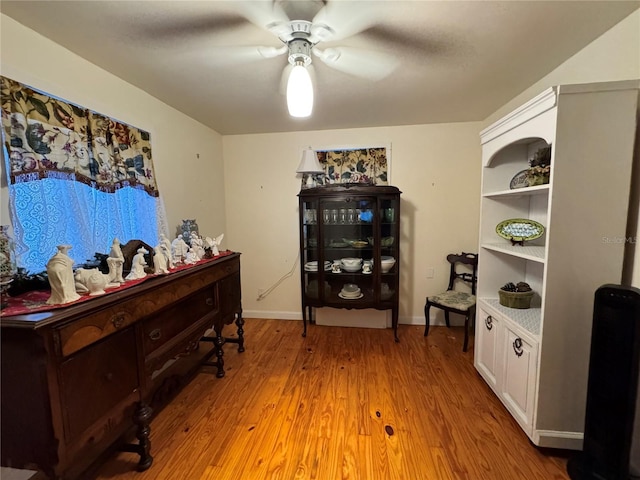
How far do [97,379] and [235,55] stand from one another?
1.83 metres

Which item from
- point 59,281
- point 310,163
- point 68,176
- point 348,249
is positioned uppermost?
point 310,163

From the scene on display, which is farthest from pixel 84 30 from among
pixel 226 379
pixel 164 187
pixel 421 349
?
pixel 421 349

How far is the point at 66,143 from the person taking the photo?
1580 millimetres

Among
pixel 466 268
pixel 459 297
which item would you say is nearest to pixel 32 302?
pixel 459 297

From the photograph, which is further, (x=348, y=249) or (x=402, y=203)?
(x=402, y=203)

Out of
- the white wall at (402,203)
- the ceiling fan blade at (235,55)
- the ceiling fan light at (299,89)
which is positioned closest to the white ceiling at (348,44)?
the ceiling fan blade at (235,55)

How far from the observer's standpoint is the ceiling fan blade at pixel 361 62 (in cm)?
156

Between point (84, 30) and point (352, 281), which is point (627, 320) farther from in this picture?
point (84, 30)

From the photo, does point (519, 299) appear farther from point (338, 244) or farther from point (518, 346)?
point (338, 244)

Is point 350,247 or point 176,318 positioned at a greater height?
point 350,247

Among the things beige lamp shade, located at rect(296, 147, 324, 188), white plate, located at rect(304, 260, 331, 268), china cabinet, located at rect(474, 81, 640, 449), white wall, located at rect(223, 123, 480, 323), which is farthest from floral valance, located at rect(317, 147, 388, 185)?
china cabinet, located at rect(474, 81, 640, 449)

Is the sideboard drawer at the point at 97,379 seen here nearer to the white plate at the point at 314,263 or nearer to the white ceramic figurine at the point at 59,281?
the white ceramic figurine at the point at 59,281

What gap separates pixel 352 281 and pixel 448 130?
6.35 feet

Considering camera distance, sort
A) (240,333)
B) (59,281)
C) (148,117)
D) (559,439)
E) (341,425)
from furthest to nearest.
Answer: (240,333) → (148,117) → (341,425) → (559,439) → (59,281)
